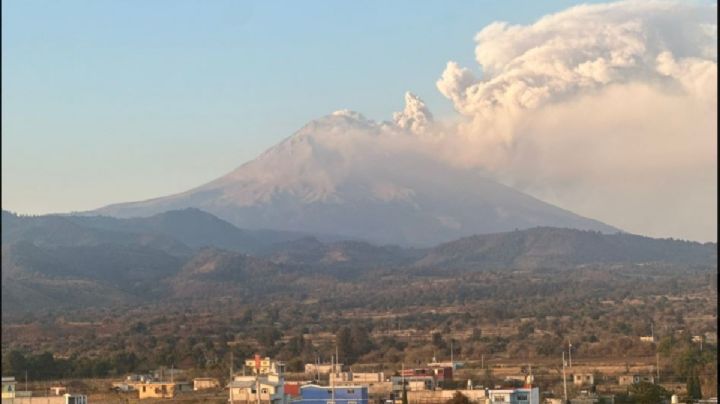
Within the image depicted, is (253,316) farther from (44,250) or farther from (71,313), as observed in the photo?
(44,250)

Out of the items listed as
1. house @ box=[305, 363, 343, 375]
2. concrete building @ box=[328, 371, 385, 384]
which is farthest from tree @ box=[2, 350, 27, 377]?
concrete building @ box=[328, 371, 385, 384]

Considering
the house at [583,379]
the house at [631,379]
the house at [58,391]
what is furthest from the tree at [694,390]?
the house at [58,391]

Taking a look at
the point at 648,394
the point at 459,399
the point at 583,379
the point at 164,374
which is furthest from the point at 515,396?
the point at 164,374

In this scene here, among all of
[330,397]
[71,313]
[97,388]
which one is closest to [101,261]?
[71,313]

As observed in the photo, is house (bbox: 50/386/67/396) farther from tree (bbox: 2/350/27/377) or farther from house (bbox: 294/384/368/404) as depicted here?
house (bbox: 294/384/368/404)

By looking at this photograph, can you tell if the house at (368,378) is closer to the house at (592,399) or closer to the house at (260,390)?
the house at (260,390)

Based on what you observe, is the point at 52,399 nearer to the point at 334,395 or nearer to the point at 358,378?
the point at 334,395
